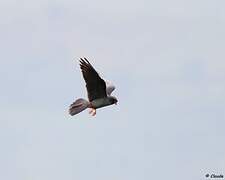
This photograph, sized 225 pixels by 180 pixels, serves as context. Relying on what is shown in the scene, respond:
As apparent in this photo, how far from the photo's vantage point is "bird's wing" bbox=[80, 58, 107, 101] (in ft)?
222

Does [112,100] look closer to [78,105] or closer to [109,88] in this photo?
[78,105]

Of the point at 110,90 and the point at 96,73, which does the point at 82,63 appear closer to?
the point at 96,73

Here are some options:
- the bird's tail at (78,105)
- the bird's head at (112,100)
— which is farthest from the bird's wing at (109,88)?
the bird's tail at (78,105)

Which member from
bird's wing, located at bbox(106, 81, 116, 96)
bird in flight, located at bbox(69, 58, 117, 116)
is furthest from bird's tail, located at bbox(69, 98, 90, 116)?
bird's wing, located at bbox(106, 81, 116, 96)

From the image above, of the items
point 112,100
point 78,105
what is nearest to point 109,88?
point 112,100

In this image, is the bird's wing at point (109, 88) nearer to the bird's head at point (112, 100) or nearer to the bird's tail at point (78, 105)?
the bird's head at point (112, 100)

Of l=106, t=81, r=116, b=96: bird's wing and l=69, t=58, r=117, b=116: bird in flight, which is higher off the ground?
l=106, t=81, r=116, b=96: bird's wing

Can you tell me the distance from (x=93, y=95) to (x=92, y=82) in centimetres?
100

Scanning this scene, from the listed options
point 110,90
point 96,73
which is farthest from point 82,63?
point 110,90

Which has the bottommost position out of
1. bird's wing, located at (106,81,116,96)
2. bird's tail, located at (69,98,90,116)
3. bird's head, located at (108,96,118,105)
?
bird's tail, located at (69,98,90,116)

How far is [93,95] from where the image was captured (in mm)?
69375

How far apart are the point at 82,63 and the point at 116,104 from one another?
3619 millimetres

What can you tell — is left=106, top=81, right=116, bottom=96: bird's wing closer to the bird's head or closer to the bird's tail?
the bird's head

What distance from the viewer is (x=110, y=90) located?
2889 inches
